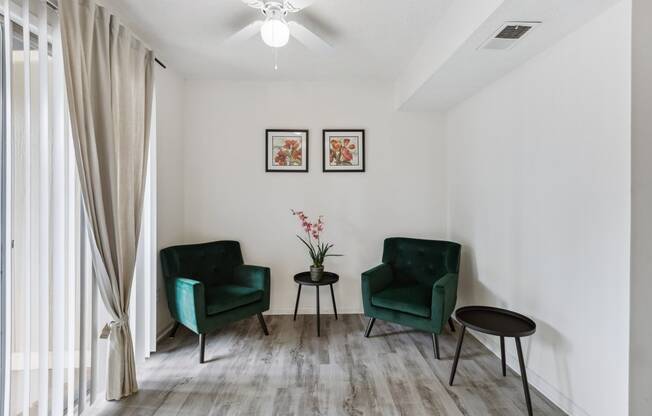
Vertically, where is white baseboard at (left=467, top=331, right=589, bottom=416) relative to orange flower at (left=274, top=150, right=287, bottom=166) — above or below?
below

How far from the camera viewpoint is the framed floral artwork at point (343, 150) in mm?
3342

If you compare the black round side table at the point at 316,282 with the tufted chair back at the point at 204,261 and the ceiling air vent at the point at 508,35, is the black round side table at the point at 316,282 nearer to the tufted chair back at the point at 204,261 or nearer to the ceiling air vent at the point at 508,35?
the tufted chair back at the point at 204,261

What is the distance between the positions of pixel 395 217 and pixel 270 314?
5.58 ft

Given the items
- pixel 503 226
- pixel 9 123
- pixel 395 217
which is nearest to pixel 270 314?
pixel 395 217

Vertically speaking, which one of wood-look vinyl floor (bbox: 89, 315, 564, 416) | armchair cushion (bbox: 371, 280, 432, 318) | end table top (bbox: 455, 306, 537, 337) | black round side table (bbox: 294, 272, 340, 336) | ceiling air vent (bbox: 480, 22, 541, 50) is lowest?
wood-look vinyl floor (bbox: 89, 315, 564, 416)

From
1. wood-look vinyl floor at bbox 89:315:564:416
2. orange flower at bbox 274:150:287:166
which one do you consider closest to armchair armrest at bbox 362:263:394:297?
wood-look vinyl floor at bbox 89:315:564:416

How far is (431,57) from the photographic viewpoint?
7.73ft

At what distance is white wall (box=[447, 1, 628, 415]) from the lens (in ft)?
5.02

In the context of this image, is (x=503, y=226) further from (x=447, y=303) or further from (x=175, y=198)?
(x=175, y=198)

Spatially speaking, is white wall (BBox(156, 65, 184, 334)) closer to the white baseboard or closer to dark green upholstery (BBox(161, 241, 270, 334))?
dark green upholstery (BBox(161, 241, 270, 334))

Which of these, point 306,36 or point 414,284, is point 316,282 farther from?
point 306,36

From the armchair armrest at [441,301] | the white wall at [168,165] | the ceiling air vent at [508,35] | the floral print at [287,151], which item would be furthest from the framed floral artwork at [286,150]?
→ the ceiling air vent at [508,35]

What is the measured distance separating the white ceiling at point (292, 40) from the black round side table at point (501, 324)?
6.64 ft

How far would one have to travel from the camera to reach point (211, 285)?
2889 mm
